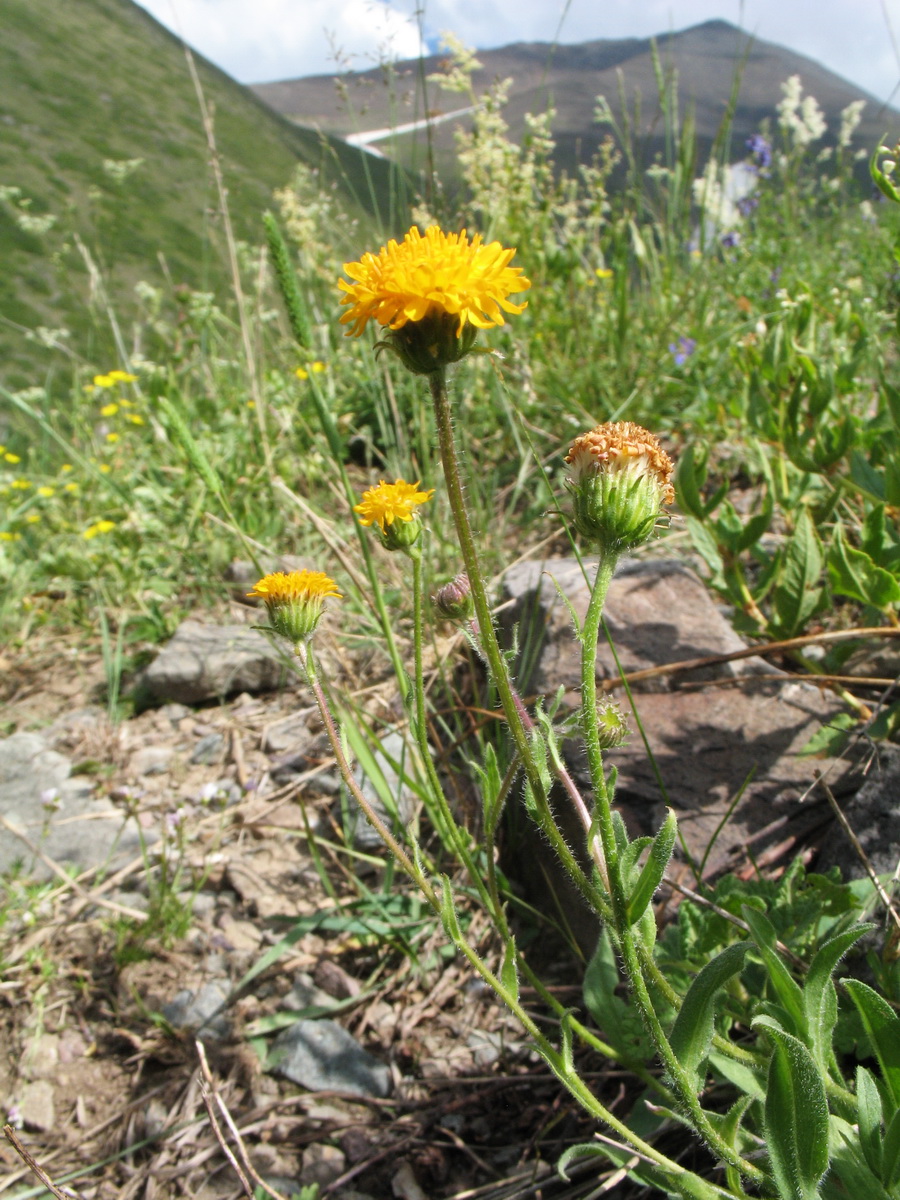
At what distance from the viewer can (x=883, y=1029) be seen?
965 mm

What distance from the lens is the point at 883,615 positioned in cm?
179

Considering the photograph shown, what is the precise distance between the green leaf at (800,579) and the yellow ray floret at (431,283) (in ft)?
3.37

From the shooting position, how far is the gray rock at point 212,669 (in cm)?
285

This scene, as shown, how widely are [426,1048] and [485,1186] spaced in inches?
15.2

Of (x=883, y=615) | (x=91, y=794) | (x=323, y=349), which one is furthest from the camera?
(x=323, y=349)

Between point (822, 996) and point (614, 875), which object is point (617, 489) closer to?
point (614, 875)

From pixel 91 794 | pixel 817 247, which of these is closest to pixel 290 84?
pixel 817 247

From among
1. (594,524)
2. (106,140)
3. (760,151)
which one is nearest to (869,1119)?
(594,524)

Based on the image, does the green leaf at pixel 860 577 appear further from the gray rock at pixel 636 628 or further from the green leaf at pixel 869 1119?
the green leaf at pixel 869 1119

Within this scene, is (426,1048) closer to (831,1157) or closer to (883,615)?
(831,1157)

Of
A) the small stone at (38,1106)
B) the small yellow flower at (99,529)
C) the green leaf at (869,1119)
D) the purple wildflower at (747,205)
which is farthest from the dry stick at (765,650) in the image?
the purple wildflower at (747,205)

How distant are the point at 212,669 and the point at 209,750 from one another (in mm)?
349

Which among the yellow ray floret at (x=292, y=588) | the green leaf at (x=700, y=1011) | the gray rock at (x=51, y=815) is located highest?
the yellow ray floret at (x=292, y=588)

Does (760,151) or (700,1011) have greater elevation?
(760,151)
